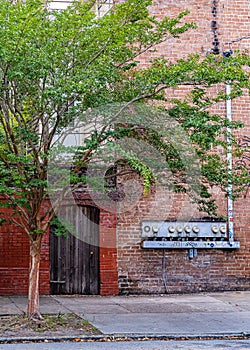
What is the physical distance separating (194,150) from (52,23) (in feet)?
11.8

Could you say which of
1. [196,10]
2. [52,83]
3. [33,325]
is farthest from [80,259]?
[196,10]

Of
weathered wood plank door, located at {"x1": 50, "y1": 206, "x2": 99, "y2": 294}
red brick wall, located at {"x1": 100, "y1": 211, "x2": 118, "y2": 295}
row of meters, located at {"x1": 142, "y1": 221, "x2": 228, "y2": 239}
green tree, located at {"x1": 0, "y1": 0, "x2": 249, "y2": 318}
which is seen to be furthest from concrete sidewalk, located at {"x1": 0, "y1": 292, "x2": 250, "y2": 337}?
green tree, located at {"x1": 0, "y1": 0, "x2": 249, "y2": 318}

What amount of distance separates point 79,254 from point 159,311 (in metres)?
3.58

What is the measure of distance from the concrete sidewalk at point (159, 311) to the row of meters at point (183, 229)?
1.57 m

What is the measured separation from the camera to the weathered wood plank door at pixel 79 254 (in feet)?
51.1

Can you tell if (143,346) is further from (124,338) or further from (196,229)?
(196,229)

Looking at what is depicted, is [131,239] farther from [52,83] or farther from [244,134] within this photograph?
[52,83]

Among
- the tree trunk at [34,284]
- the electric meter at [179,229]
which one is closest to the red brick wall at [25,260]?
the electric meter at [179,229]

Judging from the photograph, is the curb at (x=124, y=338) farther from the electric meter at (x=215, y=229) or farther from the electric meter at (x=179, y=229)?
the electric meter at (x=215, y=229)

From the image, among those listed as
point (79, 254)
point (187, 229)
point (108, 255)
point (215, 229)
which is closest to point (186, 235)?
point (187, 229)

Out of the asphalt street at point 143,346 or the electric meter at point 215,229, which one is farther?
the electric meter at point 215,229

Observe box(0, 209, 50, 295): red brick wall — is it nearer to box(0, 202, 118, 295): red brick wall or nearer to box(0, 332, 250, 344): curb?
box(0, 202, 118, 295): red brick wall

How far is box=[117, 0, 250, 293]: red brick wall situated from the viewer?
51.7 feet

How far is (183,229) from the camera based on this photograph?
1593 centimetres
